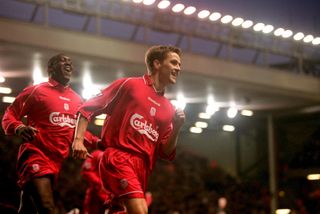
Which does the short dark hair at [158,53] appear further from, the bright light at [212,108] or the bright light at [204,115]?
the bright light at [204,115]

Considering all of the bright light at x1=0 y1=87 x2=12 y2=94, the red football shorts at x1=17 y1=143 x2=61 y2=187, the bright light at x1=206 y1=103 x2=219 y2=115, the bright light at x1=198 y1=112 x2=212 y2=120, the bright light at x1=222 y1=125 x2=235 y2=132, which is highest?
the bright light at x1=222 y1=125 x2=235 y2=132

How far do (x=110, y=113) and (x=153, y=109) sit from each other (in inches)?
12.6

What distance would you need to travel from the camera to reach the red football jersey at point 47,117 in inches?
218

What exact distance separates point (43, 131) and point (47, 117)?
0.45 feet

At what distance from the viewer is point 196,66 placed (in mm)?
12859

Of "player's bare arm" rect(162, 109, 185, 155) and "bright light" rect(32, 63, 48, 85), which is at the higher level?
"bright light" rect(32, 63, 48, 85)

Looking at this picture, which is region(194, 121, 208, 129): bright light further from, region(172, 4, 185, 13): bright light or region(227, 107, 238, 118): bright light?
region(172, 4, 185, 13): bright light

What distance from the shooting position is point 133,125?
461 cm

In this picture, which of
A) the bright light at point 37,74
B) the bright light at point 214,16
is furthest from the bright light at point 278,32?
the bright light at point 37,74

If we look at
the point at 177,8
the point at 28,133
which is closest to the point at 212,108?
the point at 177,8

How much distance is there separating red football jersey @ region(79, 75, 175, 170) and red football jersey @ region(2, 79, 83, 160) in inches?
39.6

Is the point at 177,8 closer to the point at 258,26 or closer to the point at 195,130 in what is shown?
the point at 258,26

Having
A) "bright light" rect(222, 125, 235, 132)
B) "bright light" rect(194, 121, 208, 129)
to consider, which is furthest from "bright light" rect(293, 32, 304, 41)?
"bright light" rect(222, 125, 235, 132)

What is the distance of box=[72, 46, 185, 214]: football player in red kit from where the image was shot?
14.6ft
